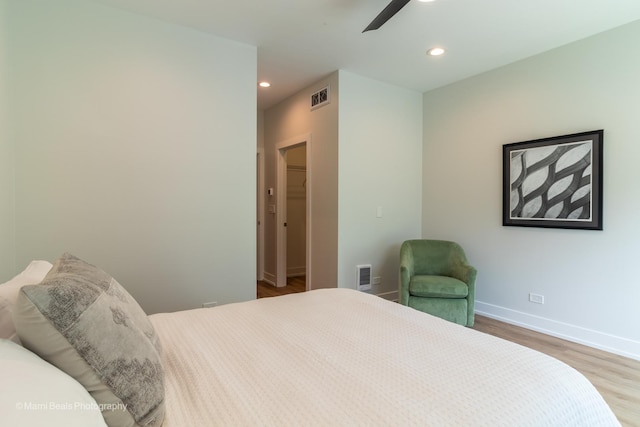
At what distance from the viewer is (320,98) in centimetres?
378

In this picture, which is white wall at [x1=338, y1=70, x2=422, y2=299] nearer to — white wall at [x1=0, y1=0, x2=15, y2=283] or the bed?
the bed

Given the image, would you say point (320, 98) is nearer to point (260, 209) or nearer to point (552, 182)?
point (260, 209)

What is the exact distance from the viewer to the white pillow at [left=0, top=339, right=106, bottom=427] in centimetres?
54

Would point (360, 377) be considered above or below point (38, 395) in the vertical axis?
below

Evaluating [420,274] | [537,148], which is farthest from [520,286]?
[537,148]

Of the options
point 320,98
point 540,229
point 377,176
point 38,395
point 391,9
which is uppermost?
point 320,98

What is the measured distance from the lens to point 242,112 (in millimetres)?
2898

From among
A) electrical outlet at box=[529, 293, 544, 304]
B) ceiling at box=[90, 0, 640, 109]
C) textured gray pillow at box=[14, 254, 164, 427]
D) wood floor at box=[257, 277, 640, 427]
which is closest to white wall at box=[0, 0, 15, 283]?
ceiling at box=[90, 0, 640, 109]

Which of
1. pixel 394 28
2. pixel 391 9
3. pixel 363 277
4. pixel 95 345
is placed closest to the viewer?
pixel 95 345

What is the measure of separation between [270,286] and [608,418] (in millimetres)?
4089

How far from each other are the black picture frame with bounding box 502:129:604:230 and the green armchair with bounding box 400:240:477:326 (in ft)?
2.33

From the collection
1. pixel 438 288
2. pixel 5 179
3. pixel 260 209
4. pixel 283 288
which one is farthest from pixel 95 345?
pixel 260 209

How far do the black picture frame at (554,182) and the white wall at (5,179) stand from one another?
4148 mm

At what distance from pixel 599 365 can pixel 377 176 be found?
2.61 m
